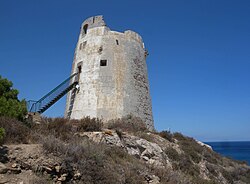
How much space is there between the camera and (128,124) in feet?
53.1

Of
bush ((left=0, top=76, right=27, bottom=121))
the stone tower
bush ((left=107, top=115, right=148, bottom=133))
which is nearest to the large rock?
bush ((left=0, top=76, right=27, bottom=121))

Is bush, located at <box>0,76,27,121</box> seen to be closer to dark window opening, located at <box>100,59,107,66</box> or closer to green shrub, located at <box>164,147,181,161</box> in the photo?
green shrub, located at <box>164,147,181,161</box>

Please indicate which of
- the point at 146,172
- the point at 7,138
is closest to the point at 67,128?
the point at 7,138

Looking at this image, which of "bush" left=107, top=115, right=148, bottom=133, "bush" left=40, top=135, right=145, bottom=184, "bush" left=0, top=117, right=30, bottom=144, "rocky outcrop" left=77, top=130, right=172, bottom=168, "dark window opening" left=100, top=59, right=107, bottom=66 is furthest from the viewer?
"dark window opening" left=100, top=59, right=107, bottom=66

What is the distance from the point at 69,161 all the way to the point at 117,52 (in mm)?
13365

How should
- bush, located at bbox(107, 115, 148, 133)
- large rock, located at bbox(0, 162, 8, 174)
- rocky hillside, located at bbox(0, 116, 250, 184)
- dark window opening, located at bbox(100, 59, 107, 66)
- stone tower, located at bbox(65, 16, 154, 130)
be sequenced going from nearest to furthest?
large rock, located at bbox(0, 162, 8, 174) → rocky hillside, located at bbox(0, 116, 250, 184) → bush, located at bbox(107, 115, 148, 133) → stone tower, located at bbox(65, 16, 154, 130) → dark window opening, located at bbox(100, 59, 107, 66)

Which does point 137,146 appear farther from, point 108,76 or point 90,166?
point 108,76

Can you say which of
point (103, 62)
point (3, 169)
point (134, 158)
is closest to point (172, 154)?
point (134, 158)

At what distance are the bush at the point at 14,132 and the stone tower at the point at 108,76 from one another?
890cm

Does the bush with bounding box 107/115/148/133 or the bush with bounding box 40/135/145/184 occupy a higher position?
the bush with bounding box 107/115/148/133

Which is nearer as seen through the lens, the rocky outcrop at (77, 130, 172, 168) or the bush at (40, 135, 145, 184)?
the bush at (40, 135, 145, 184)

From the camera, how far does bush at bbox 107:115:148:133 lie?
49.8 ft

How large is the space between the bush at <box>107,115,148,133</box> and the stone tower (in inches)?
17.2

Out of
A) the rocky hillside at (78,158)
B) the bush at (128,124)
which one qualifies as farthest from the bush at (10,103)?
the bush at (128,124)
